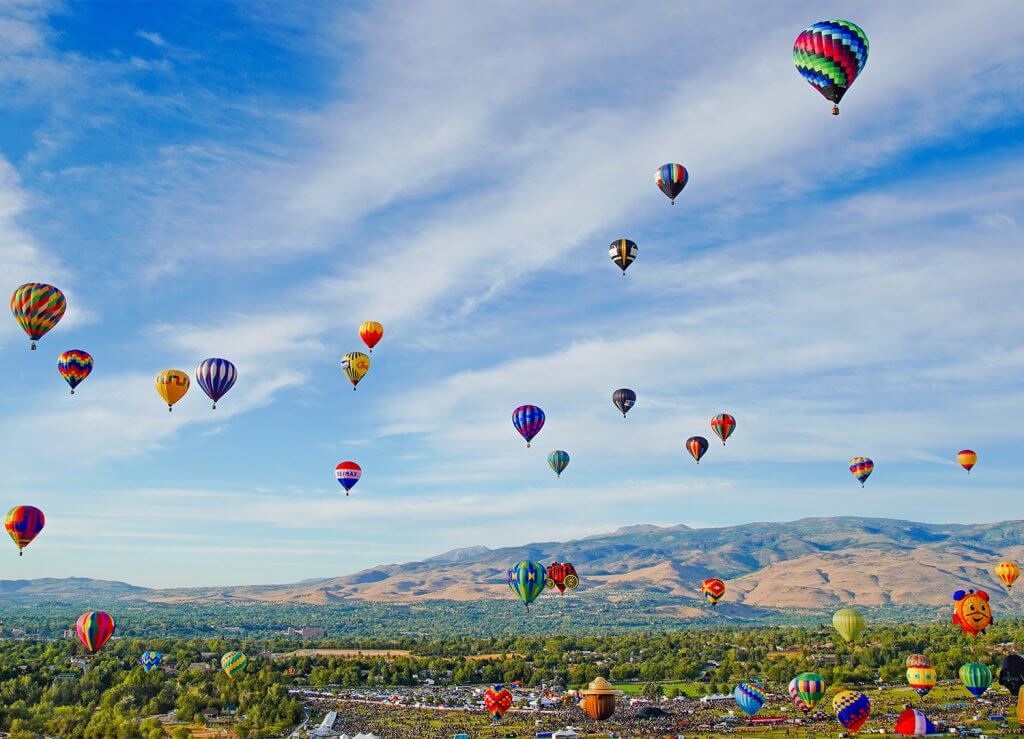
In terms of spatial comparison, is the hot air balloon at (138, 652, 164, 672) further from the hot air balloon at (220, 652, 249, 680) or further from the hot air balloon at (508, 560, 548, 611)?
the hot air balloon at (508, 560, 548, 611)

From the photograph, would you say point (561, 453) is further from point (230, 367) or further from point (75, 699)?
point (75, 699)

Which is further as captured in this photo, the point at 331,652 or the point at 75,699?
the point at 331,652

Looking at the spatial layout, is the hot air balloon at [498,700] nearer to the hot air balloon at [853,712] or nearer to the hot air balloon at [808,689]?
the hot air balloon at [808,689]

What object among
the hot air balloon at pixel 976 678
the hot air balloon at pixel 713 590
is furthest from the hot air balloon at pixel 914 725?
the hot air balloon at pixel 713 590

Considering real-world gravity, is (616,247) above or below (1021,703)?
above

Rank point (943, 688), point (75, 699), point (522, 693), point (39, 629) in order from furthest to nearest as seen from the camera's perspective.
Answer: point (39, 629) < point (522, 693) < point (943, 688) < point (75, 699)

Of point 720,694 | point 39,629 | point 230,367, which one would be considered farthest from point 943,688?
point 39,629
